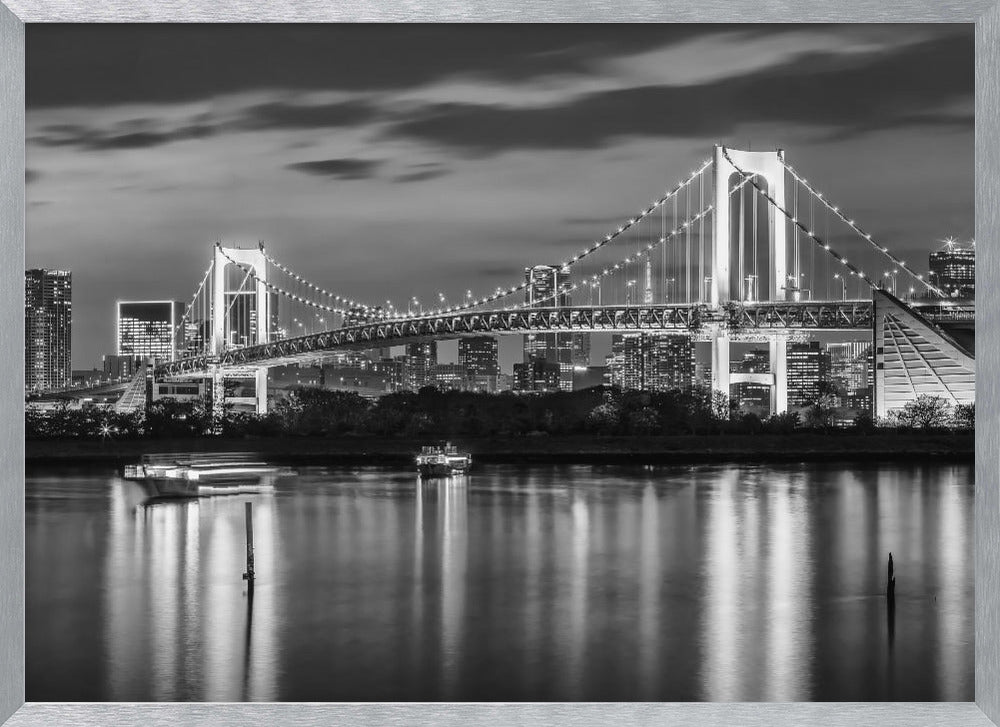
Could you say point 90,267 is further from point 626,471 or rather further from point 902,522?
point 626,471

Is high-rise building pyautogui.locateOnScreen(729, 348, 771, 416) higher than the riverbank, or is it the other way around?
high-rise building pyautogui.locateOnScreen(729, 348, 771, 416)

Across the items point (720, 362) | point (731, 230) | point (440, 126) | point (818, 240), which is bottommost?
point (720, 362)

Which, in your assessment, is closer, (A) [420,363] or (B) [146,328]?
(B) [146,328]

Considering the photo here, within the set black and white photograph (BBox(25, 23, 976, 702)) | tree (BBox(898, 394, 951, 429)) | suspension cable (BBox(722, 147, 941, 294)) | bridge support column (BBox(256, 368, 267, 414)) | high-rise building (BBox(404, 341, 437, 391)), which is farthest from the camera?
high-rise building (BBox(404, 341, 437, 391))

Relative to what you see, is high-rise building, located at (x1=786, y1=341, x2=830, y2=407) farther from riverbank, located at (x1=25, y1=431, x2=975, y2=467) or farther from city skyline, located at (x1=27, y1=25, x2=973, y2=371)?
city skyline, located at (x1=27, y1=25, x2=973, y2=371)

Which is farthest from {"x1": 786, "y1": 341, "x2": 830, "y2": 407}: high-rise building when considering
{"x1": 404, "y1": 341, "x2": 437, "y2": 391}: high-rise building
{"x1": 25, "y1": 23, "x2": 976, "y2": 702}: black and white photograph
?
{"x1": 404, "y1": 341, "x2": 437, "y2": 391}: high-rise building

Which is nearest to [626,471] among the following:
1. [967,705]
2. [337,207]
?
[337,207]

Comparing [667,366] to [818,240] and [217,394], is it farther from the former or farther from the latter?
[217,394]

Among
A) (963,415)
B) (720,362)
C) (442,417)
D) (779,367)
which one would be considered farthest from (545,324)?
(963,415)
